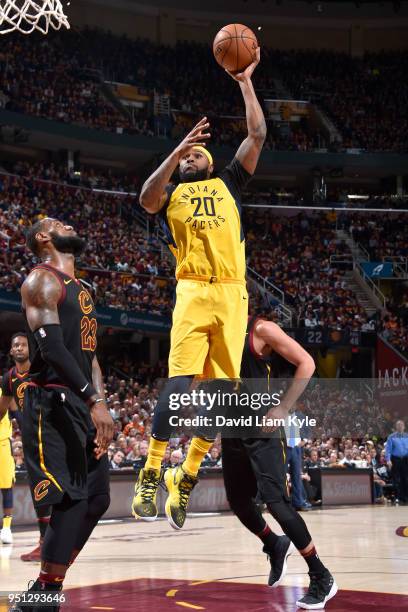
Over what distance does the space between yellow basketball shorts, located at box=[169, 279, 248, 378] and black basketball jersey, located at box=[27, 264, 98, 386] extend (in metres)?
0.79

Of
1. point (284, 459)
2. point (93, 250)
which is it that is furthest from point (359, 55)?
point (284, 459)

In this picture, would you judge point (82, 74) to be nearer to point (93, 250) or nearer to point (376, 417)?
point (93, 250)

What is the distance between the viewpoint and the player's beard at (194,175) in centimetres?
652

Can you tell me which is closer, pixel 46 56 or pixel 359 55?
pixel 46 56

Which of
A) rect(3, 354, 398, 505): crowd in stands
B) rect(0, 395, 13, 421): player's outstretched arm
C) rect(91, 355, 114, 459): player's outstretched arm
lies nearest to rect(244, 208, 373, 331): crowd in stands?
rect(3, 354, 398, 505): crowd in stands

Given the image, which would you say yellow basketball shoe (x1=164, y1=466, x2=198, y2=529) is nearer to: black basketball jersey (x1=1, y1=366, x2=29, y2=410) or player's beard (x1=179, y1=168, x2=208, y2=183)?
player's beard (x1=179, y1=168, x2=208, y2=183)

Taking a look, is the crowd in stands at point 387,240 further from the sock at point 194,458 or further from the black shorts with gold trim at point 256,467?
the sock at point 194,458

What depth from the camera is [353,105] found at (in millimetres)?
39219

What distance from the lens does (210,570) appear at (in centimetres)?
875

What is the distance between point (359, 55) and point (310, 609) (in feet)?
124

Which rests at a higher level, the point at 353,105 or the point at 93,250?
the point at 353,105

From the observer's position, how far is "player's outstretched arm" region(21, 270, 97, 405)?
513cm

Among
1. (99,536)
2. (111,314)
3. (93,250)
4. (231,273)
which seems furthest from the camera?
(93,250)

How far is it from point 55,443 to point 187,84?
110 feet
